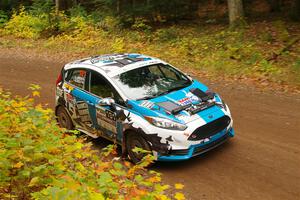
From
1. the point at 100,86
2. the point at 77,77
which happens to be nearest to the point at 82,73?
the point at 77,77

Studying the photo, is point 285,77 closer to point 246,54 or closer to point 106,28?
point 246,54

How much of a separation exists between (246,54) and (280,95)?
167 inches

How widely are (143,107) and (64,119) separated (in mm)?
3138

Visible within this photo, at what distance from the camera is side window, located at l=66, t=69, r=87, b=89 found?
31.0ft

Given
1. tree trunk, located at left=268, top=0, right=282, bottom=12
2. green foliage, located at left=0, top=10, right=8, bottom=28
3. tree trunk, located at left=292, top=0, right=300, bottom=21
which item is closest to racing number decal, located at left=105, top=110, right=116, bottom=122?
tree trunk, located at left=292, top=0, right=300, bottom=21

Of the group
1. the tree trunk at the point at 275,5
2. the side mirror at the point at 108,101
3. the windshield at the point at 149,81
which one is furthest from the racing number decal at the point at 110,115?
the tree trunk at the point at 275,5

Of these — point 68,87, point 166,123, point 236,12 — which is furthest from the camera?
point 236,12

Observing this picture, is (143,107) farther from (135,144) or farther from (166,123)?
(135,144)

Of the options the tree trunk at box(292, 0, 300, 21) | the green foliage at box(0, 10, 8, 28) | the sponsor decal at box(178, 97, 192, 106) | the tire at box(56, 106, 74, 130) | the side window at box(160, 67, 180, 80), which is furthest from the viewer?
the green foliage at box(0, 10, 8, 28)

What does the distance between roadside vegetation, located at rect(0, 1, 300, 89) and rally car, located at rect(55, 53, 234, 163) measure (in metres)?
4.99

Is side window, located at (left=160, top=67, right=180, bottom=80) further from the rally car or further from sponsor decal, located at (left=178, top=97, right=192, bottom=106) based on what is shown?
sponsor decal, located at (left=178, top=97, right=192, bottom=106)

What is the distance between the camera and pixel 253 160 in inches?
311

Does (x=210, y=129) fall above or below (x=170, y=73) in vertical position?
below

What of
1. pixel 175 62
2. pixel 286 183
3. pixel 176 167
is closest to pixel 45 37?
pixel 175 62
